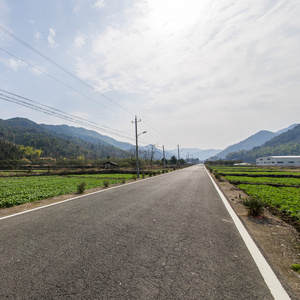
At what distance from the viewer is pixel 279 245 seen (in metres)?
3.85

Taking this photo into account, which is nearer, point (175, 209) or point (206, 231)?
point (206, 231)

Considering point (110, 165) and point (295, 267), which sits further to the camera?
point (110, 165)

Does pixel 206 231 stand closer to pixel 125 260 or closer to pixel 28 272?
pixel 125 260

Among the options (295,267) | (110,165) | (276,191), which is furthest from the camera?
(110,165)

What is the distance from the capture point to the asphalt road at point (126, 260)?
2.25 metres

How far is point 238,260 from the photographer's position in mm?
3059

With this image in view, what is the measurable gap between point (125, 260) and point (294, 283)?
2644 millimetres

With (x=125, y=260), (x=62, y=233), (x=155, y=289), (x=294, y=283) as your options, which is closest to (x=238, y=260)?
(x=294, y=283)

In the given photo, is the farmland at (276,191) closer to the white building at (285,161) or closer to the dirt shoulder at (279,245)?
the dirt shoulder at (279,245)

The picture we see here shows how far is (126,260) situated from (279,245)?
351cm

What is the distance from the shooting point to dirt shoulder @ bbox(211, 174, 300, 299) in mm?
2574

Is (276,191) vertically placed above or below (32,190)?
below

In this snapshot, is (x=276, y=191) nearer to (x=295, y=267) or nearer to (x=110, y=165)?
(x=295, y=267)

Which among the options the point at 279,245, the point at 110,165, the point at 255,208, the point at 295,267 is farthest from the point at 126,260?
the point at 110,165
